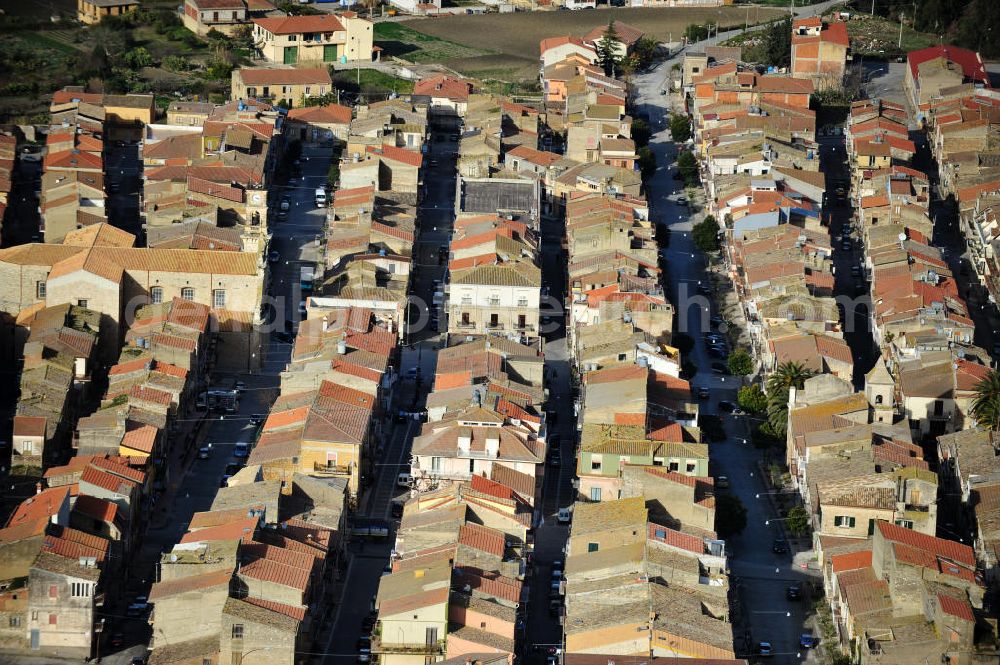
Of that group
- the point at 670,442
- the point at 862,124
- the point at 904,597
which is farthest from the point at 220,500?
the point at 862,124

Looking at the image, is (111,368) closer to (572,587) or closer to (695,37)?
(572,587)

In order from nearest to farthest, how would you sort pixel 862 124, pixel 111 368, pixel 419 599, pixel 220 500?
pixel 419 599, pixel 220 500, pixel 111 368, pixel 862 124

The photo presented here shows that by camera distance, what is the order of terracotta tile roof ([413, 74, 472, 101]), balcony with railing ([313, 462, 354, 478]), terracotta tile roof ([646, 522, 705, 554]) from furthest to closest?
terracotta tile roof ([413, 74, 472, 101]), balcony with railing ([313, 462, 354, 478]), terracotta tile roof ([646, 522, 705, 554])

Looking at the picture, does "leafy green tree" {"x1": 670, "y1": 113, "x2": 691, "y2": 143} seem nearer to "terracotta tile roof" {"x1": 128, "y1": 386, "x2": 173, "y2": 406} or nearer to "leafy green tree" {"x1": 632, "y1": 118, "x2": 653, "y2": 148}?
"leafy green tree" {"x1": 632, "y1": 118, "x2": 653, "y2": 148}

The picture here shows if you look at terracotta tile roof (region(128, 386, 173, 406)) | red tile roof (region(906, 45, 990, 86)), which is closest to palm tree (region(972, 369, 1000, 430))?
terracotta tile roof (region(128, 386, 173, 406))

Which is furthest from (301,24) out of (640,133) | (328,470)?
(328,470)

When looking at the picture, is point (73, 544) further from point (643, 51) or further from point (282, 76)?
point (643, 51)
